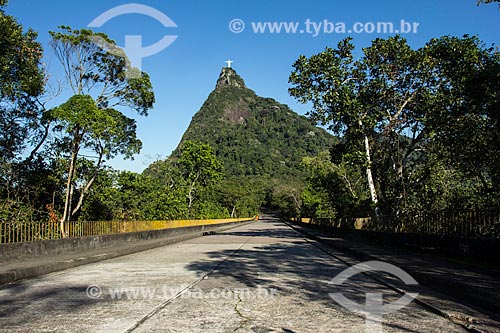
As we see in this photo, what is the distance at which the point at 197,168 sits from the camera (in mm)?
70125

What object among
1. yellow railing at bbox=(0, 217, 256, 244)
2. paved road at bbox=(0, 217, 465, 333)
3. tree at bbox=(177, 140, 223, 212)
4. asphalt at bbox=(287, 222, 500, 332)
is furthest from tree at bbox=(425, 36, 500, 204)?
tree at bbox=(177, 140, 223, 212)

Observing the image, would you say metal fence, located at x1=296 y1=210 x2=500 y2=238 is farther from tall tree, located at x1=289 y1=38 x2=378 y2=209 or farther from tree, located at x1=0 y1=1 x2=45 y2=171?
tree, located at x1=0 y1=1 x2=45 y2=171

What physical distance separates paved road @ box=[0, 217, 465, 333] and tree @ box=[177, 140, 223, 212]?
57308 mm

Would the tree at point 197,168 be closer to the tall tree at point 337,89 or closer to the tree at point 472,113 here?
the tall tree at point 337,89

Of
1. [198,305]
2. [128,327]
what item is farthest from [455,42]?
[128,327]

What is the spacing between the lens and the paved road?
5.32m

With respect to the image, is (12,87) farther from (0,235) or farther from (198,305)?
(198,305)

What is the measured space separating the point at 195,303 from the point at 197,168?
2517 inches

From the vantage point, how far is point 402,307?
6422mm

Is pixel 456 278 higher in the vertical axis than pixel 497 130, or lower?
lower

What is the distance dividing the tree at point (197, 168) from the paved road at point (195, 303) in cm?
5731

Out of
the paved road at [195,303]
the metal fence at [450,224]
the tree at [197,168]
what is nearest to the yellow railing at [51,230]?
the paved road at [195,303]

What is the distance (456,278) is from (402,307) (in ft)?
8.64

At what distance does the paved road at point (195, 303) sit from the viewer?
5320 mm
